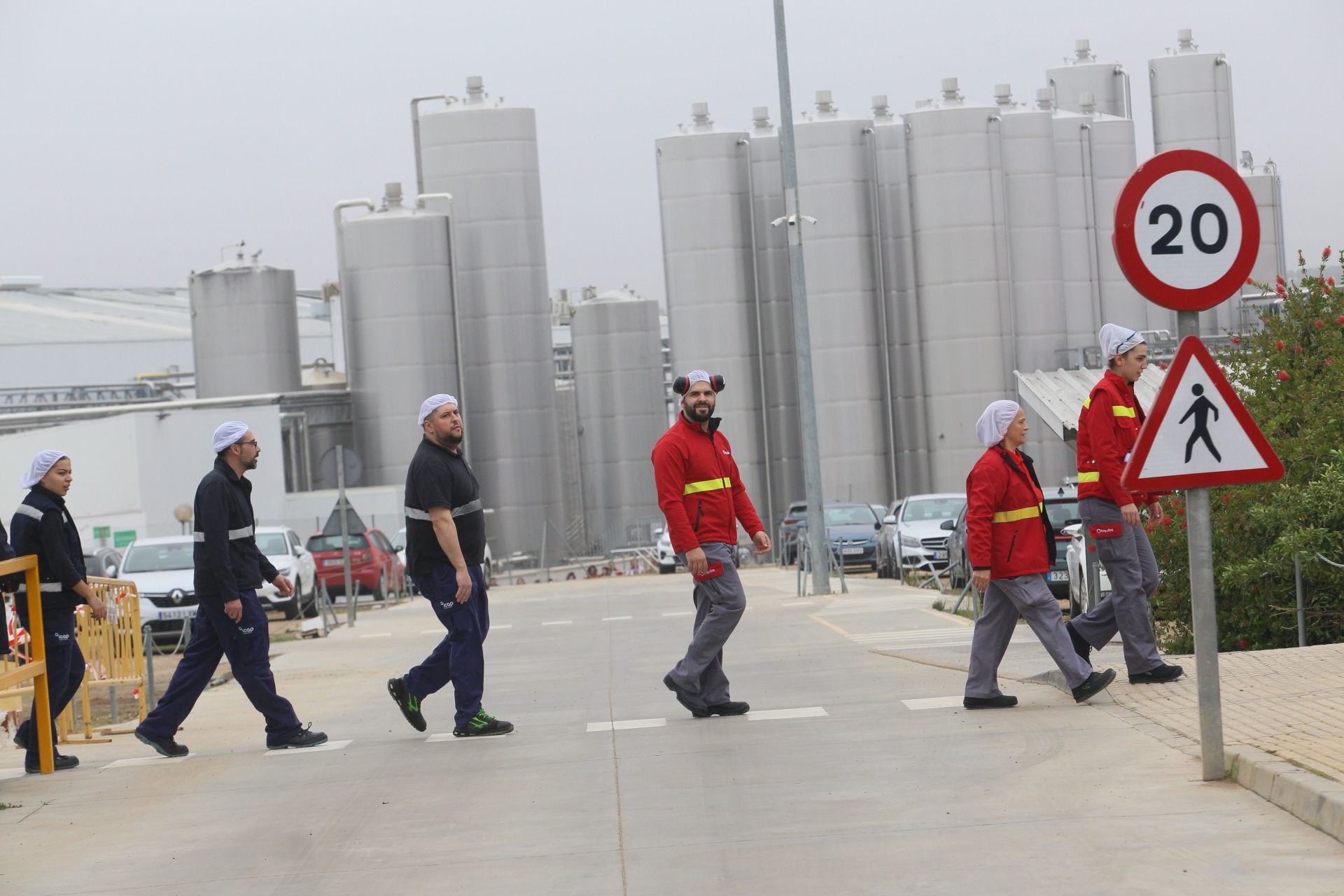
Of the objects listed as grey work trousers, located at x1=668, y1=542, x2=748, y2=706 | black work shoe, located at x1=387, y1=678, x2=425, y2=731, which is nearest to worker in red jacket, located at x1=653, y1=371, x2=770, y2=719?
grey work trousers, located at x1=668, y1=542, x2=748, y2=706

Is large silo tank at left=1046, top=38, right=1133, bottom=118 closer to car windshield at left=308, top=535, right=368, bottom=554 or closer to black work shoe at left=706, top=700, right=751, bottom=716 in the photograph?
car windshield at left=308, top=535, right=368, bottom=554

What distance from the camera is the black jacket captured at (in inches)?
374

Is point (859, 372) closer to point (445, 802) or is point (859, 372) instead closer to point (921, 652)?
point (921, 652)

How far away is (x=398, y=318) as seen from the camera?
49.1 meters

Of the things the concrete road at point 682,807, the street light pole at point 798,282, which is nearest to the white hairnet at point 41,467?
the concrete road at point 682,807

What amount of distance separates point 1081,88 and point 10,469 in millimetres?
37473

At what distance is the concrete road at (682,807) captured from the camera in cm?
571

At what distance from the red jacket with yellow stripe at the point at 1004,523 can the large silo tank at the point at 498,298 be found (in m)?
→ 41.3

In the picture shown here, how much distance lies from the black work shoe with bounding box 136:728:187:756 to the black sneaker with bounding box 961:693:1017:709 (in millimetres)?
4707

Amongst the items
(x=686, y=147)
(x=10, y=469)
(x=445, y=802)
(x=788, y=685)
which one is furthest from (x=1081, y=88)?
(x=445, y=802)

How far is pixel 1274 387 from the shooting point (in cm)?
1372

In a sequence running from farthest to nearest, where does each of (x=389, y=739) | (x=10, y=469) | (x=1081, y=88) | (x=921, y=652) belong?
(x=1081, y=88), (x=10, y=469), (x=921, y=652), (x=389, y=739)

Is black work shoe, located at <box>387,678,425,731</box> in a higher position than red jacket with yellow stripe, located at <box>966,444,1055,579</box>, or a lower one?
lower

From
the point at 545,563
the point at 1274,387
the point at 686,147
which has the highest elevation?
the point at 686,147
